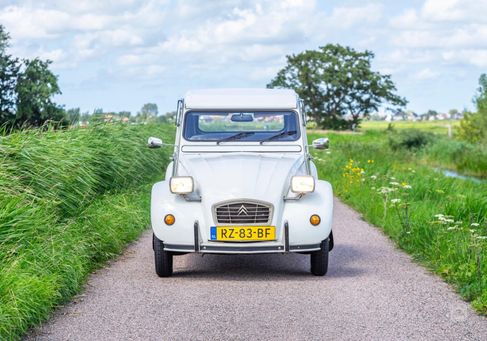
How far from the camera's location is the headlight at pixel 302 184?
821 centimetres

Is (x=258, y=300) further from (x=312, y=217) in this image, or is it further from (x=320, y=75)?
(x=320, y=75)

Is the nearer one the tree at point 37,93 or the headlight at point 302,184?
the headlight at point 302,184

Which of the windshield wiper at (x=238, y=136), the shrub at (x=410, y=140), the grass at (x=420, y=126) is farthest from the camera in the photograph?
the grass at (x=420, y=126)

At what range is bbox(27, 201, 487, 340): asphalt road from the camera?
609cm

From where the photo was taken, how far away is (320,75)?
74875 mm

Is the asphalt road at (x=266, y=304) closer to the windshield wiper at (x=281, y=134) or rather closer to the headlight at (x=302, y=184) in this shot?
the headlight at (x=302, y=184)

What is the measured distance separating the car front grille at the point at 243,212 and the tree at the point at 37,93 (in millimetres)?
36897

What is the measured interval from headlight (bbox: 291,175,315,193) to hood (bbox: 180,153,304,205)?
0.11m

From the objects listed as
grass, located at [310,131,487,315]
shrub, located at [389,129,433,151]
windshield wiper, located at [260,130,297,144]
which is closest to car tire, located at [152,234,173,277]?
windshield wiper, located at [260,130,297,144]

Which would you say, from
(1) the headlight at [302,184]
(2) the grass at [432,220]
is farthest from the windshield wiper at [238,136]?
(2) the grass at [432,220]

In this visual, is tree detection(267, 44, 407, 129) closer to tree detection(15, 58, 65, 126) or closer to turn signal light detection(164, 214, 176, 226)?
tree detection(15, 58, 65, 126)

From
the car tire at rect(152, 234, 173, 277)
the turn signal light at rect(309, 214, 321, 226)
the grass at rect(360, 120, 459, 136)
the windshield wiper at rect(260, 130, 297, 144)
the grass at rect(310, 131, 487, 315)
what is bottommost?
the grass at rect(360, 120, 459, 136)

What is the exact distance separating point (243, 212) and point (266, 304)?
4.11 ft

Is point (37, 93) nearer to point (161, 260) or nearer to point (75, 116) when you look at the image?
point (75, 116)
